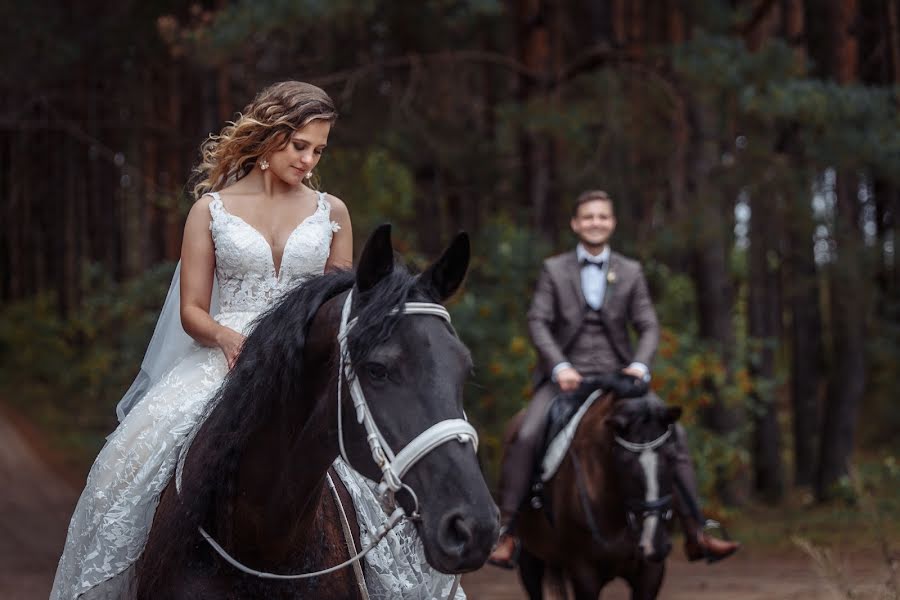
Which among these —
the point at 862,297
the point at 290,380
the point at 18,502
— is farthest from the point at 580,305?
the point at 18,502

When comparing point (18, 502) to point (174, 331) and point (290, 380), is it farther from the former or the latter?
point (290, 380)

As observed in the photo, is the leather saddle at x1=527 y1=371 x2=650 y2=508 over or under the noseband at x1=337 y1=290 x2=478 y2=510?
under

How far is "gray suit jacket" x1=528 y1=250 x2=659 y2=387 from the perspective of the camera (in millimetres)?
8203

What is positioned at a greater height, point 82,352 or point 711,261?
point 711,261

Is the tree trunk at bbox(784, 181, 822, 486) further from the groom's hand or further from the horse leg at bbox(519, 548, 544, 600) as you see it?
the groom's hand

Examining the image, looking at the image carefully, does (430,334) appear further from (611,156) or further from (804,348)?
(804,348)

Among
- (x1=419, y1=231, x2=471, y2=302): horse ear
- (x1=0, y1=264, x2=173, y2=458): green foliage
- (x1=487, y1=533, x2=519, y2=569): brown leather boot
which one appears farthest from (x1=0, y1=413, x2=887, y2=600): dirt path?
(x1=419, y1=231, x2=471, y2=302): horse ear

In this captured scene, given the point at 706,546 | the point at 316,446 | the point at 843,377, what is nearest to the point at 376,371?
the point at 316,446

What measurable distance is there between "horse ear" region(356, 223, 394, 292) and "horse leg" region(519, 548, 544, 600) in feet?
17.7

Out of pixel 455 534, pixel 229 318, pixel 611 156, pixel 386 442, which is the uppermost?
pixel 611 156

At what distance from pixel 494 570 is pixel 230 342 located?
10047 millimetres

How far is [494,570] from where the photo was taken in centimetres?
1380

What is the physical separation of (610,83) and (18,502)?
31.5ft

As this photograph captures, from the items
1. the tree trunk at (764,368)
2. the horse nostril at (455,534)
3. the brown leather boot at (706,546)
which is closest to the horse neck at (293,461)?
the horse nostril at (455,534)
